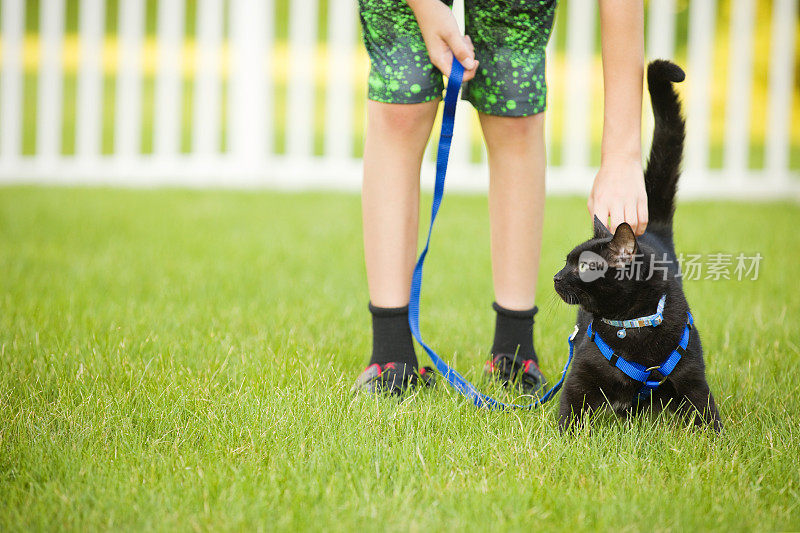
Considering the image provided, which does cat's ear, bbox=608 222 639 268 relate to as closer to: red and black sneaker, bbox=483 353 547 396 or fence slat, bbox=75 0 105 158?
red and black sneaker, bbox=483 353 547 396

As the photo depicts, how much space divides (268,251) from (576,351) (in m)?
1.89

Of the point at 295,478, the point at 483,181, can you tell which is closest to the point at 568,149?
the point at 483,181

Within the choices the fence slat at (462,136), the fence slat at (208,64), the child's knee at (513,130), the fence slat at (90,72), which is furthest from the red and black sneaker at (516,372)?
the fence slat at (90,72)

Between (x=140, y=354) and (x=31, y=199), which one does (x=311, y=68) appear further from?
(x=140, y=354)

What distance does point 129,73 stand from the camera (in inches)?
207

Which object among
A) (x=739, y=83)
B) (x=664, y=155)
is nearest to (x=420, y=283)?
(x=664, y=155)

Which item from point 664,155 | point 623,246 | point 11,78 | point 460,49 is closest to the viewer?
point 623,246

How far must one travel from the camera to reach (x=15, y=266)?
2.72 metres

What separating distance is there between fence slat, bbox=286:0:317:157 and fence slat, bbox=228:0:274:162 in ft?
0.57

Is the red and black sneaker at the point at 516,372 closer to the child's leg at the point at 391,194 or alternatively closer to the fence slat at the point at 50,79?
the child's leg at the point at 391,194

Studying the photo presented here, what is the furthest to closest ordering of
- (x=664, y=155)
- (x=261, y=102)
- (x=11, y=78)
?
(x=261, y=102) < (x=11, y=78) < (x=664, y=155)

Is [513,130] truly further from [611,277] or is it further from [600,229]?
[611,277]

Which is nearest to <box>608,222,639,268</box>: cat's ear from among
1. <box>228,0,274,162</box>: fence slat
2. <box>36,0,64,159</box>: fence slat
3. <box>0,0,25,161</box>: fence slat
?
<box>228,0,274,162</box>: fence slat

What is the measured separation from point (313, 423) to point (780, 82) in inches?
186
